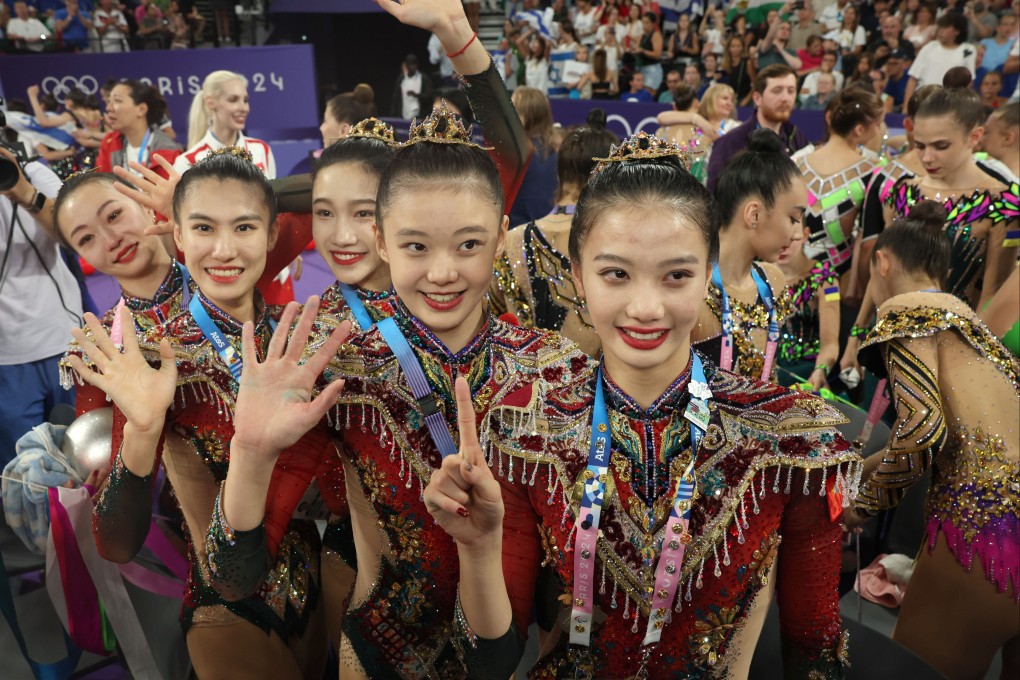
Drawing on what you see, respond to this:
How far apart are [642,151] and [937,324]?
3.63 ft

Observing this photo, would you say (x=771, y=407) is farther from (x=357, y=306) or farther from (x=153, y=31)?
(x=153, y=31)

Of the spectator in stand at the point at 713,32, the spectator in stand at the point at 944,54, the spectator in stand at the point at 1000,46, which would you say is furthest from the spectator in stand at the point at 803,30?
the spectator in stand at the point at 1000,46

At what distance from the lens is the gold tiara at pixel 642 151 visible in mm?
1383

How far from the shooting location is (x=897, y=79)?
8.32 meters

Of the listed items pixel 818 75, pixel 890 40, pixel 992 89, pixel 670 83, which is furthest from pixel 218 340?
pixel 890 40

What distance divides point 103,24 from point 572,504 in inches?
482

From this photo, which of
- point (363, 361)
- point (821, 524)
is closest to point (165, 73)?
point (363, 361)

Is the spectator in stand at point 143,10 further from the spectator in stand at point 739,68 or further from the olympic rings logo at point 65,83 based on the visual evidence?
the spectator in stand at point 739,68

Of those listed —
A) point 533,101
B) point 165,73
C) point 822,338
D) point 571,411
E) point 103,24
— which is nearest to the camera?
point 571,411

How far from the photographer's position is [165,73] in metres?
8.52

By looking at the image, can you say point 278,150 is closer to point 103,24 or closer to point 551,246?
point 103,24

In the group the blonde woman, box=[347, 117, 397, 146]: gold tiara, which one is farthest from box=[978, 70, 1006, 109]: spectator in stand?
box=[347, 117, 397, 146]: gold tiara

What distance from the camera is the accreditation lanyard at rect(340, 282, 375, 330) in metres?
1.76

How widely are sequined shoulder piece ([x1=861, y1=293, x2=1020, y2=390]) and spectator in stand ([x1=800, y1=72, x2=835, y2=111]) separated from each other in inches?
261
